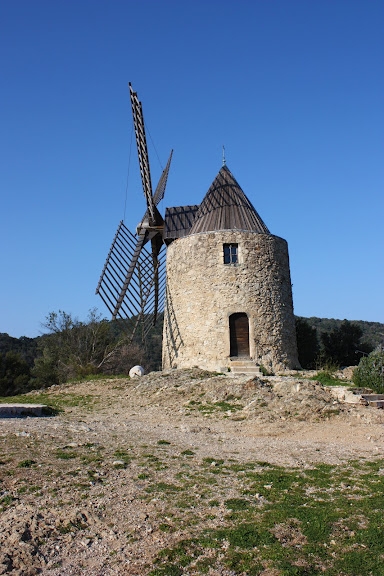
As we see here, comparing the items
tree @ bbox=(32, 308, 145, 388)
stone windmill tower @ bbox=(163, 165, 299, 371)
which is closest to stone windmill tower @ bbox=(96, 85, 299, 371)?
stone windmill tower @ bbox=(163, 165, 299, 371)

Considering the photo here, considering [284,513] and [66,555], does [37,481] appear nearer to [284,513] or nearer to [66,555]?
[66,555]

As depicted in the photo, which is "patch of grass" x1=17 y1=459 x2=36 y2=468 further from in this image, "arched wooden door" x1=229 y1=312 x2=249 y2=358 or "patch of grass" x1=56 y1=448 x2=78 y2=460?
"arched wooden door" x1=229 y1=312 x2=249 y2=358

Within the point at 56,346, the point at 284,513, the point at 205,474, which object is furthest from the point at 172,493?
the point at 56,346

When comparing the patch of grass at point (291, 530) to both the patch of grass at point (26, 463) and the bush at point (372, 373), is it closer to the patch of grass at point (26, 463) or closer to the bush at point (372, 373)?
the patch of grass at point (26, 463)

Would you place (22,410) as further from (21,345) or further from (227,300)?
(21,345)

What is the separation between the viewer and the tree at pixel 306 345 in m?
20.4

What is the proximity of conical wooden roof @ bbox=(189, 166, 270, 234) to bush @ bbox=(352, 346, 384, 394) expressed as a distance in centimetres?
517

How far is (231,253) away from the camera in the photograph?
578 inches

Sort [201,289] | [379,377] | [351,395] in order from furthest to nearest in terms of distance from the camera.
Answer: [201,289] → [379,377] → [351,395]

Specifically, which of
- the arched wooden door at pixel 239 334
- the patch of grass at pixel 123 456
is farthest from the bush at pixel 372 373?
the patch of grass at pixel 123 456

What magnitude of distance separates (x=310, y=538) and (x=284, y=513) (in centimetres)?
46

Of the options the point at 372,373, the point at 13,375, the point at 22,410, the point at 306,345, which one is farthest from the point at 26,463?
the point at 13,375

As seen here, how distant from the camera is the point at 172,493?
4.89 metres

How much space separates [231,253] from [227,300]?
4.71 ft
